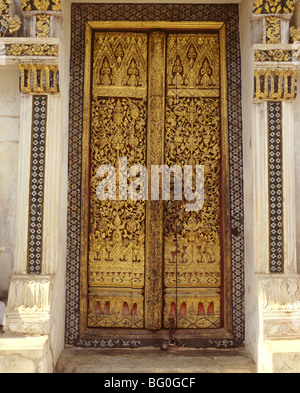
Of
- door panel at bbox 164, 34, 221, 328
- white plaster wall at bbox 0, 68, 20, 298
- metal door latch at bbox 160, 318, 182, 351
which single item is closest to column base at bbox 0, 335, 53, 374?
white plaster wall at bbox 0, 68, 20, 298

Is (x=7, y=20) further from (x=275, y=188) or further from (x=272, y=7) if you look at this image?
(x=275, y=188)

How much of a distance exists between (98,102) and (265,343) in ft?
8.03

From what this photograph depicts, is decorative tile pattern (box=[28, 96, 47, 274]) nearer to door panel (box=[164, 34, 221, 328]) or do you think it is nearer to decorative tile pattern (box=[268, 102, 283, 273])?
door panel (box=[164, 34, 221, 328])

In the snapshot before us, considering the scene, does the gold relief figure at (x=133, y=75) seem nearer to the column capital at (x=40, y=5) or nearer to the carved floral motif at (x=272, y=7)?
the column capital at (x=40, y=5)

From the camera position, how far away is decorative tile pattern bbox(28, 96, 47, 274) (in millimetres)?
3283

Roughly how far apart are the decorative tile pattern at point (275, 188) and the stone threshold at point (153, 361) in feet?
2.67

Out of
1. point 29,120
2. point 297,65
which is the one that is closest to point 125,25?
point 29,120

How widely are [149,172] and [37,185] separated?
100 cm

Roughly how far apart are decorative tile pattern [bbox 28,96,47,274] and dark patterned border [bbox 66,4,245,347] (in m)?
0.40

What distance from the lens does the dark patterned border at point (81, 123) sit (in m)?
3.66

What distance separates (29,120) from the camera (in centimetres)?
335

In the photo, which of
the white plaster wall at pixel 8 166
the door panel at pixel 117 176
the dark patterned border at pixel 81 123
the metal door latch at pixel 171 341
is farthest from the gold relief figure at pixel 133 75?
the metal door latch at pixel 171 341

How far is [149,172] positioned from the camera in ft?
12.4
